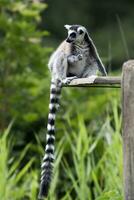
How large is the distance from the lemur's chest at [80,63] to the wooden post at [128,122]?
1.92 ft

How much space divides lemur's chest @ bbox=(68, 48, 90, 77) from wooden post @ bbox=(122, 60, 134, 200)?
1.92 feet

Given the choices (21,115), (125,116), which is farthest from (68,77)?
(21,115)

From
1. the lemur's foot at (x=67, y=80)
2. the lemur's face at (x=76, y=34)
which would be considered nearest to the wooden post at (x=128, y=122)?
the lemur's foot at (x=67, y=80)

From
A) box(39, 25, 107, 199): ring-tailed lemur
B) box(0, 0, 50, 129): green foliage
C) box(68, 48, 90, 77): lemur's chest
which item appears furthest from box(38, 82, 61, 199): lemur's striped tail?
box(0, 0, 50, 129): green foliage

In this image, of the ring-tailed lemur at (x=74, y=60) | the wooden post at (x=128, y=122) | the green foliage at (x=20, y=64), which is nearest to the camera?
the wooden post at (x=128, y=122)

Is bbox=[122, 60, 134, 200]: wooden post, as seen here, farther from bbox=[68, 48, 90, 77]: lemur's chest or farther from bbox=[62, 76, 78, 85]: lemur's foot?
bbox=[68, 48, 90, 77]: lemur's chest

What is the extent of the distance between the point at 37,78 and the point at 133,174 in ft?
13.5

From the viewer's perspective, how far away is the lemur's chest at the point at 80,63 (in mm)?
4090

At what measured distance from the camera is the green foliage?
7.34 m

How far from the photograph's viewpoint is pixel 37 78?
24.9ft

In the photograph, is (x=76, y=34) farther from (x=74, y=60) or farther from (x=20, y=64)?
(x=20, y=64)

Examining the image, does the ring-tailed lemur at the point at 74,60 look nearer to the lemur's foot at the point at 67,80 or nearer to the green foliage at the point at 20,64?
the lemur's foot at the point at 67,80

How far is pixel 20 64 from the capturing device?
7.42m

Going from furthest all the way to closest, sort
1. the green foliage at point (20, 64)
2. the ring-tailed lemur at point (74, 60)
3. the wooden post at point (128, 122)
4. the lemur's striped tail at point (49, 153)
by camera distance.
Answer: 1. the green foliage at point (20, 64)
2. the ring-tailed lemur at point (74, 60)
3. the lemur's striped tail at point (49, 153)
4. the wooden post at point (128, 122)
